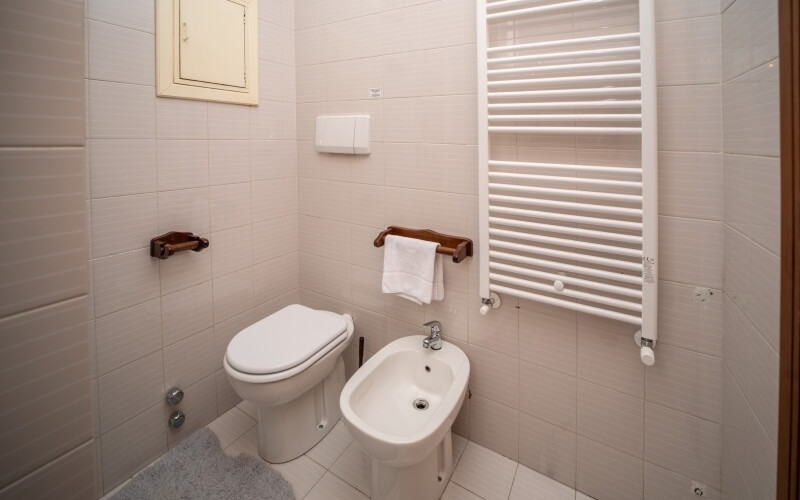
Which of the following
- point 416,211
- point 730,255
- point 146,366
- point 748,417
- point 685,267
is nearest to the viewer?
point 748,417

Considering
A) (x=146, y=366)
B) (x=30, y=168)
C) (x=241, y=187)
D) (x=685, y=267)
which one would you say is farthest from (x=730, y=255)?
(x=146, y=366)

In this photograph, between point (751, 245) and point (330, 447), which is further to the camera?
point (330, 447)

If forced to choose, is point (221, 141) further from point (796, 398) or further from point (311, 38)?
point (796, 398)

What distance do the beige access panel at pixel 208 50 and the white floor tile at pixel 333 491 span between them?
1.62 metres

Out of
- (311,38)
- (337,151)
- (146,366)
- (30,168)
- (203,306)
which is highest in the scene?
(311,38)

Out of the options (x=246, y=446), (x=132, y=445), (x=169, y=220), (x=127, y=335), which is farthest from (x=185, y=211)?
(x=246, y=446)

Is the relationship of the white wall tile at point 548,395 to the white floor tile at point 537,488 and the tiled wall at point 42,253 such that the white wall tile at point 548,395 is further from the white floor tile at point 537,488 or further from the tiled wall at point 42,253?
the tiled wall at point 42,253

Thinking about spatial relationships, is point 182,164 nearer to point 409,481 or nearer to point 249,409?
point 249,409

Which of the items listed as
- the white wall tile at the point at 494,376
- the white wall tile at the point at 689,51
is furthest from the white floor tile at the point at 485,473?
the white wall tile at the point at 689,51

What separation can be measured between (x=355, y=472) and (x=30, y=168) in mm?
1521

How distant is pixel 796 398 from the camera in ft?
2.07

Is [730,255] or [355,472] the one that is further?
[355,472]

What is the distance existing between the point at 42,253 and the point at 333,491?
4.60 feet

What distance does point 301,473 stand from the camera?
151cm
